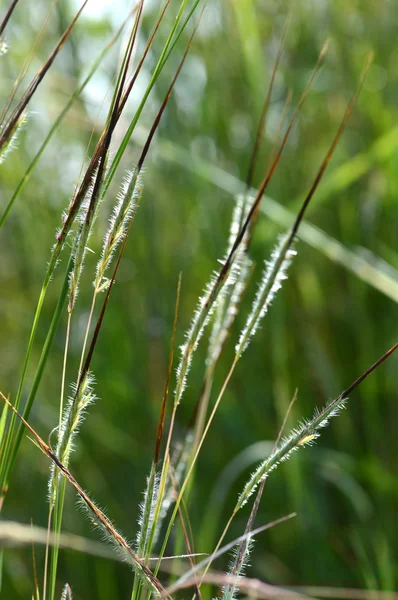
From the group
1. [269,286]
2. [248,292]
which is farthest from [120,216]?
[248,292]

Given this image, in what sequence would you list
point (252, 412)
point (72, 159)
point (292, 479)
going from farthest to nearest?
1. point (72, 159)
2. point (252, 412)
3. point (292, 479)

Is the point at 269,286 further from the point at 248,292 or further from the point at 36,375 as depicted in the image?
the point at 248,292

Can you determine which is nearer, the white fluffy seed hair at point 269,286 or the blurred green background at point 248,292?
the white fluffy seed hair at point 269,286

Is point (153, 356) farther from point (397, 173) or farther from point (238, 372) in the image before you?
point (397, 173)

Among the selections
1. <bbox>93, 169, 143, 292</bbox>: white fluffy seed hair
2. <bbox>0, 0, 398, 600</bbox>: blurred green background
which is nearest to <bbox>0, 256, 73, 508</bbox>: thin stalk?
<bbox>93, 169, 143, 292</bbox>: white fluffy seed hair

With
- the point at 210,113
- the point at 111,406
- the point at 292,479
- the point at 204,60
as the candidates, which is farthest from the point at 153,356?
the point at 204,60

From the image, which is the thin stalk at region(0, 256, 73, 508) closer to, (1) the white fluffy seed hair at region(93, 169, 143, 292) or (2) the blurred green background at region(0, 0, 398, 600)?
(1) the white fluffy seed hair at region(93, 169, 143, 292)

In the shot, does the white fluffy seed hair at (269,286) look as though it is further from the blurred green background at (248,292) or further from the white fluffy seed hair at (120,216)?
the blurred green background at (248,292)

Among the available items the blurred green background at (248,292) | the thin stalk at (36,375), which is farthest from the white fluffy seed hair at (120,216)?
the blurred green background at (248,292)

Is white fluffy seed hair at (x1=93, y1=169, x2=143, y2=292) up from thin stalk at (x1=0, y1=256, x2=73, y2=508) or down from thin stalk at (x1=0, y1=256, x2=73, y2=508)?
up
